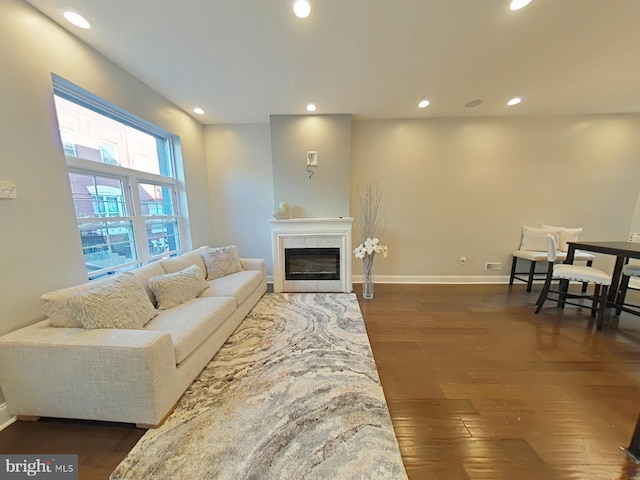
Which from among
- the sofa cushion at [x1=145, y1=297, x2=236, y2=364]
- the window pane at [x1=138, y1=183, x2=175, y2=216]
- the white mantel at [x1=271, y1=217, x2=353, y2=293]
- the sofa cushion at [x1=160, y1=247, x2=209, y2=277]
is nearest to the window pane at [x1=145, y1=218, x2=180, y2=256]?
the window pane at [x1=138, y1=183, x2=175, y2=216]

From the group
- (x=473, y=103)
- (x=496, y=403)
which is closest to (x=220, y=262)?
(x=496, y=403)

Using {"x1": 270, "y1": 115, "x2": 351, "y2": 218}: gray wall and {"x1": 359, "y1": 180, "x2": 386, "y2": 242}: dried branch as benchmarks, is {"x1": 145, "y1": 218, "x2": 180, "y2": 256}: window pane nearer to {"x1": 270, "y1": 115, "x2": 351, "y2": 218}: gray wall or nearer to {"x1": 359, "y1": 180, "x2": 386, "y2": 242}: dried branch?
{"x1": 270, "y1": 115, "x2": 351, "y2": 218}: gray wall

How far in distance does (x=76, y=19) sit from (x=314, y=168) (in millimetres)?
2608

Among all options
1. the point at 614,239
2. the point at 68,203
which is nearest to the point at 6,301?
the point at 68,203

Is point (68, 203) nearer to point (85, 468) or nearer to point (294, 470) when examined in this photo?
point (85, 468)

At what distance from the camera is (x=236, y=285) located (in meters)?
2.52

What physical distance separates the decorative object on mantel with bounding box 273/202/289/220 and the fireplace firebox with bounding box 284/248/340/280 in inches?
21.0

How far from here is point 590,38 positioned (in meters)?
1.90

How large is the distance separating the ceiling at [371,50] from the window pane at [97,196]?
116cm

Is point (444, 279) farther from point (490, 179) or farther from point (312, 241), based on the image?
point (312, 241)

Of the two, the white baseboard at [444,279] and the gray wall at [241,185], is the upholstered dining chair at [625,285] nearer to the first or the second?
the white baseboard at [444,279]

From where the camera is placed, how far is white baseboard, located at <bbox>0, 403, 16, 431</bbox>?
132 centimetres

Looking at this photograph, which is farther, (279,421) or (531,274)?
(531,274)

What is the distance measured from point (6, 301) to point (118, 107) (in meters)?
1.91
